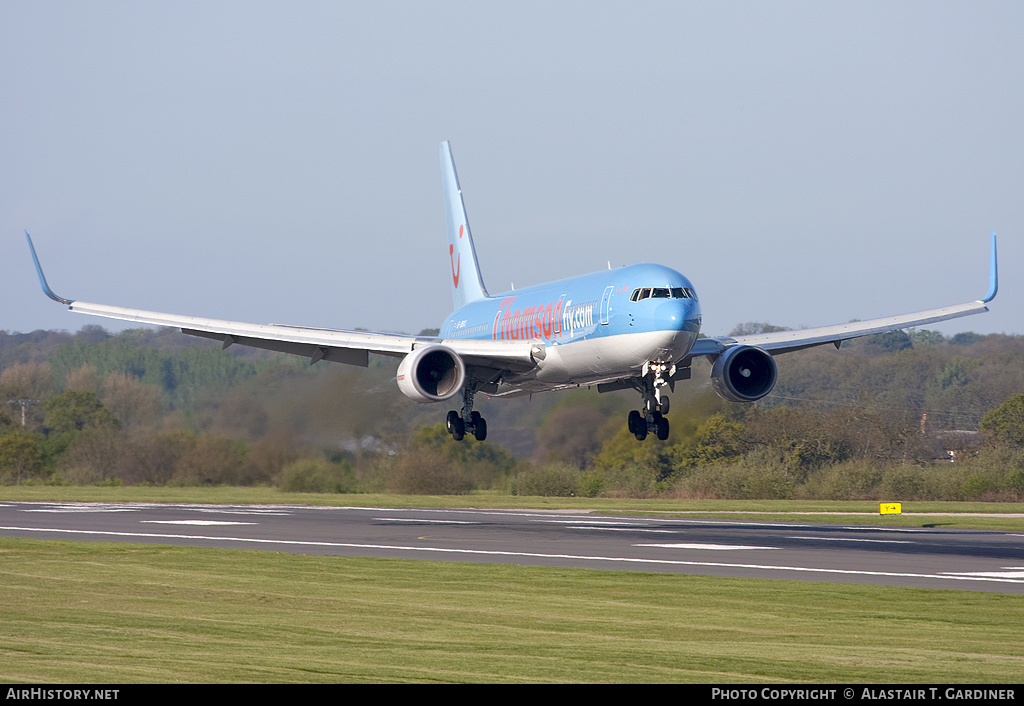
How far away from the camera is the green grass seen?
48.5 feet

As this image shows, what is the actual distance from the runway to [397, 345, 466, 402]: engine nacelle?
14.3 feet

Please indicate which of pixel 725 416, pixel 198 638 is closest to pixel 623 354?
pixel 198 638

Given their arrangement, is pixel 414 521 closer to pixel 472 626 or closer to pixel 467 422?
pixel 467 422

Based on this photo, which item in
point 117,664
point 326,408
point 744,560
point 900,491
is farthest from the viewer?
point 900,491

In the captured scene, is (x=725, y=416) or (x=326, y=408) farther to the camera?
(x=725, y=416)

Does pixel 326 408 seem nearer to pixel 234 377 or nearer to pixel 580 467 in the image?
pixel 234 377

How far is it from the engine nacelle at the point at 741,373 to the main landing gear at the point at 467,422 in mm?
8461

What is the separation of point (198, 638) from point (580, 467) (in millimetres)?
47267

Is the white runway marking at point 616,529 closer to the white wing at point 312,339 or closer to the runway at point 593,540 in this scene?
the runway at point 593,540

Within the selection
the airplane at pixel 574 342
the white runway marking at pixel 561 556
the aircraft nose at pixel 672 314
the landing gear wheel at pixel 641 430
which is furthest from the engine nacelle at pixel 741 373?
the white runway marking at pixel 561 556

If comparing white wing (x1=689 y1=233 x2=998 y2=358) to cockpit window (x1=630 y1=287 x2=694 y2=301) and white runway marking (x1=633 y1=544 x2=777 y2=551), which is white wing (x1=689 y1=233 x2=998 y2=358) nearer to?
cockpit window (x1=630 y1=287 x2=694 y2=301)

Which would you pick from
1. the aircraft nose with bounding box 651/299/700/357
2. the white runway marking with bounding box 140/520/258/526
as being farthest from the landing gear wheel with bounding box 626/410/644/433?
the white runway marking with bounding box 140/520/258/526

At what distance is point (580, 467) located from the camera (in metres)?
63.9

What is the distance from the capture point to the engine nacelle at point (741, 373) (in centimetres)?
4156
